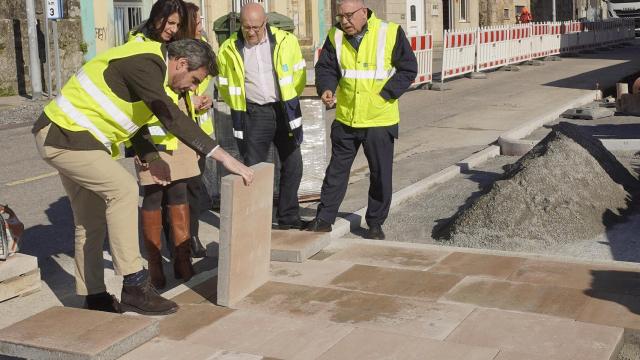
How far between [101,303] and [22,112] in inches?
496

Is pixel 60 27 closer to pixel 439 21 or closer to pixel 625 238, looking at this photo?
pixel 625 238

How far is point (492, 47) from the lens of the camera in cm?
2522

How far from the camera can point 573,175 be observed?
7.89m

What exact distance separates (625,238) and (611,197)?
2.48 feet

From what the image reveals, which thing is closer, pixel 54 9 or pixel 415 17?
pixel 54 9

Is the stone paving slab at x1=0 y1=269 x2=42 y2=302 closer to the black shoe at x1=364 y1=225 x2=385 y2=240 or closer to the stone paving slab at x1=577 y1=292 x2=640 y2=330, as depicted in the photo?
the black shoe at x1=364 y1=225 x2=385 y2=240

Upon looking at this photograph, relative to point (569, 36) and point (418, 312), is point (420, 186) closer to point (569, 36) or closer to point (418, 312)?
point (418, 312)

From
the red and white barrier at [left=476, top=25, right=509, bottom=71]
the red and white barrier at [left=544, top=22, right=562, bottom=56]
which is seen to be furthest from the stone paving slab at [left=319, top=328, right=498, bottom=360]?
the red and white barrier at [left=544, top=22, right=562, bottom=56]

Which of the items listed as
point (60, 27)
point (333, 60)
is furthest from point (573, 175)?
point (60, 27)

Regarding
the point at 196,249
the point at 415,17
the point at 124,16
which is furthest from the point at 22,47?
the point at 415,17

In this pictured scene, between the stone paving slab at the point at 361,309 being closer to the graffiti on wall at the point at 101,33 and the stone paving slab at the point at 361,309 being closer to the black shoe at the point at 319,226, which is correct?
the black shoe at the point at 319,226

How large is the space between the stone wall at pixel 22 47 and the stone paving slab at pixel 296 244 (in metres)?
14.1

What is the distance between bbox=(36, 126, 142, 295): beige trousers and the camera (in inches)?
208

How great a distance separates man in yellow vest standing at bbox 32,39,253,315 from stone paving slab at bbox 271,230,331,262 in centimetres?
121
